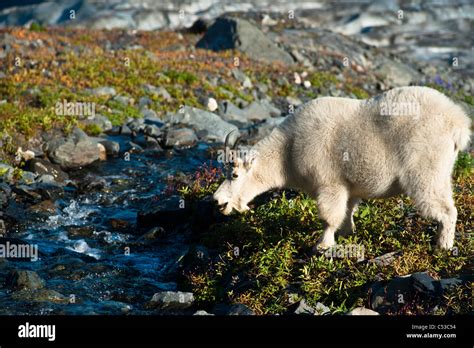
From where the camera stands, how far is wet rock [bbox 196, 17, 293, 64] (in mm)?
34812

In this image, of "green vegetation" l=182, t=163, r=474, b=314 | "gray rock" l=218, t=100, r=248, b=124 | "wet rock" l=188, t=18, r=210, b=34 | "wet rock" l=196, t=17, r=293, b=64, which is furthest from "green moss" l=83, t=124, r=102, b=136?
"wet rock" l=188, t=18, r=210, b=34

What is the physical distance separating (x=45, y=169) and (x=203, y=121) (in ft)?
21.4

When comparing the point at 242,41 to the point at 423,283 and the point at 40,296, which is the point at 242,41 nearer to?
the point at 40,296

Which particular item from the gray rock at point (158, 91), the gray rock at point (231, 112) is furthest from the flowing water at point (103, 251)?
the gray rock at point (231, 112)

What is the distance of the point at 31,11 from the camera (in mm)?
65375

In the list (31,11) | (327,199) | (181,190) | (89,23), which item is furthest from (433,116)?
(31,11)

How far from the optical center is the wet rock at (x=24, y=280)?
10383 millimetres

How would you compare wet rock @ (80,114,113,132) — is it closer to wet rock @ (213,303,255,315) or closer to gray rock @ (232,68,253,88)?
gray rock @ (232,68,253,88)

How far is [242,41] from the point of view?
115 ft

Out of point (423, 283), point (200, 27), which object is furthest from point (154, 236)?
point (200, 27)

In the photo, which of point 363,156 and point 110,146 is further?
point 110,146

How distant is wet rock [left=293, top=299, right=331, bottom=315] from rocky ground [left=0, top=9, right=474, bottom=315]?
2 centimetres

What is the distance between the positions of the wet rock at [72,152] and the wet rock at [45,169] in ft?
1.48

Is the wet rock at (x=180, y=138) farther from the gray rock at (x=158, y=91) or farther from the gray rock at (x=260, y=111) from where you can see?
the gray rock at (x=260, y=111)
